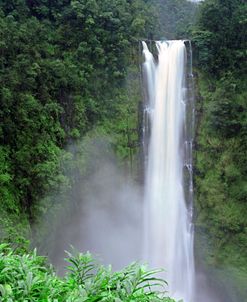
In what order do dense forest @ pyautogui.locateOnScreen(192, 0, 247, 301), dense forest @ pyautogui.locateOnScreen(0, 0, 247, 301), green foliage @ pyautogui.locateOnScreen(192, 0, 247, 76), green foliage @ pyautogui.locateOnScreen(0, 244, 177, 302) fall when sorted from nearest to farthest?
green foliage @ pyautogui.locateOnScreen(0, 244, 177, 302) → dense forest @ pyautogui.locateOnScreen(0, 0, 247, 301) → dense forest @ pyautogui.locateOnScreen(192, 0, 247, 301) → green foliage @ pyautogui.locateOnScreen(192, 0, 247, 76)

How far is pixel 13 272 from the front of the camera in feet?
9.26

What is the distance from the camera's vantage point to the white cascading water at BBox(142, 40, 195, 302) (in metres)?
14.9

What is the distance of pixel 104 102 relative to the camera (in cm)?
1568

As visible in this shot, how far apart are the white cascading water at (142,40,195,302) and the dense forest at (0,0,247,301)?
21.6 inches

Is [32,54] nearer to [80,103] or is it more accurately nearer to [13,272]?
[80,103]

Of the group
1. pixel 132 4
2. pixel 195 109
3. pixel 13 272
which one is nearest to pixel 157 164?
pixel 195 109

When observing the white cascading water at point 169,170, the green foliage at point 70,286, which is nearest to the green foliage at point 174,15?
the white cascading water at point 169,170

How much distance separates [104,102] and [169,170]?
4289 mm

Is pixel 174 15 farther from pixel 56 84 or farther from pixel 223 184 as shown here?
pixel 223 184

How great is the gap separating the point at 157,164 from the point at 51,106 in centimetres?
561

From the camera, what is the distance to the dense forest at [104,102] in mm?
12102

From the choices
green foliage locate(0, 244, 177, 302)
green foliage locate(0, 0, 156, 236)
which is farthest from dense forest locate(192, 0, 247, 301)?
green foliage locate(0, 244, 177, 302)

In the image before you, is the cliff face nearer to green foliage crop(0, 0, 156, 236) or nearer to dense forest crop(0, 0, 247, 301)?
dense forest crop(0, 0, 247, 301)

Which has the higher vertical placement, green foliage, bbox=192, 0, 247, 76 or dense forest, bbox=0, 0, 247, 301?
green foliage, bbox=192, 0, 247, 76
